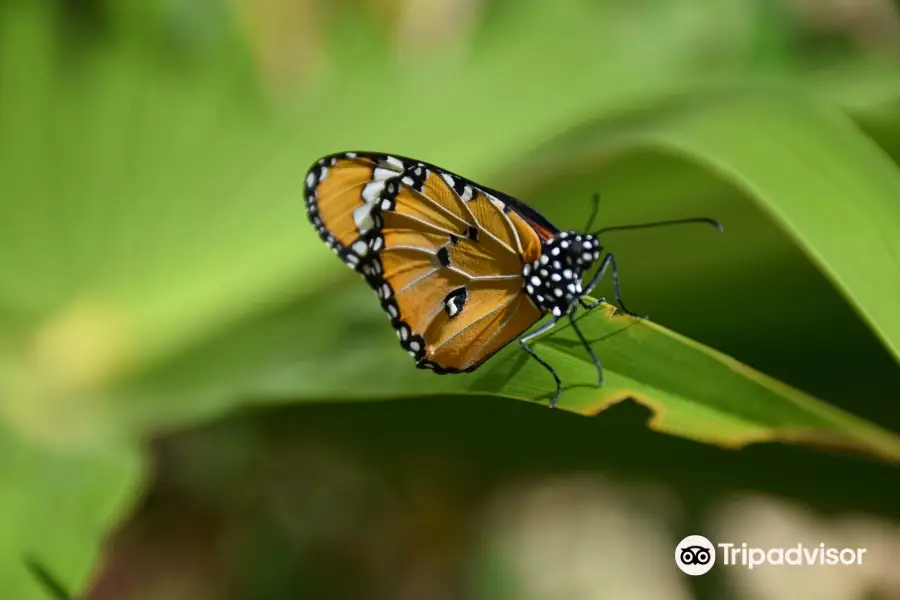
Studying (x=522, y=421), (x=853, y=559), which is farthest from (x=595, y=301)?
(x=853, y=559)

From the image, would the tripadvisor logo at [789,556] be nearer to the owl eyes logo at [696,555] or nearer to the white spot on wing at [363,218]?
the owl eyes logo at [696,555]

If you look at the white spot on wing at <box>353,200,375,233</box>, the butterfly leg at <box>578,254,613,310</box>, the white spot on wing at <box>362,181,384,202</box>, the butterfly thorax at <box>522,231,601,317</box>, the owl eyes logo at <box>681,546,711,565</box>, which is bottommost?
the owl eyes logo at <box>681,546,711,565</box>

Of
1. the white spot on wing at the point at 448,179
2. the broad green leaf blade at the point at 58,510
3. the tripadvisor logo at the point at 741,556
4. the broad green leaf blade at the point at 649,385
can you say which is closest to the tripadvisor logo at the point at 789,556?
the tripadvisor logo at the point at 741,556

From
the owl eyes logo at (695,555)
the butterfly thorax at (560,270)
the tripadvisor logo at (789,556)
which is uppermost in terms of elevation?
the butterfly thorax at (560,270)

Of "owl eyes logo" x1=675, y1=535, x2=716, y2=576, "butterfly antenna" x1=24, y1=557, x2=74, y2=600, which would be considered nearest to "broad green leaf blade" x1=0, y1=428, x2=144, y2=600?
"butterfly antenna" x1=24, y1=557, x2=74, y2=600

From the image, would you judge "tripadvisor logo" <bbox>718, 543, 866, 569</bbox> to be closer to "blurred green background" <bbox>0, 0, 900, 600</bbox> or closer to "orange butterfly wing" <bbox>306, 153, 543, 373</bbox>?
"blurred green background" <bbox>0, 0, 900, 600</bbox>
